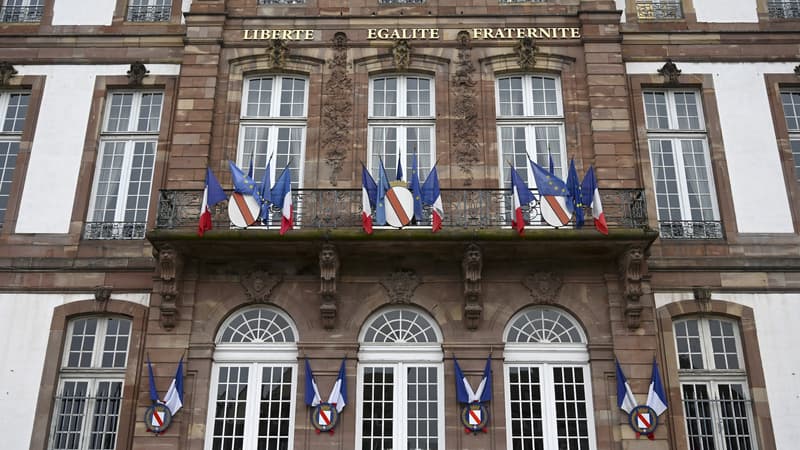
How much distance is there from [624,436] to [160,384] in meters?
7.82

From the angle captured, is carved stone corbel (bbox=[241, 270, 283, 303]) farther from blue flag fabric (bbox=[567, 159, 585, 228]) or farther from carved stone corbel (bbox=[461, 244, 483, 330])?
blue flag fabric (bbox=[567, 159, 585, 228])

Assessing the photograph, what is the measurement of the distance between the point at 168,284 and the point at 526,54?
26.8 feet

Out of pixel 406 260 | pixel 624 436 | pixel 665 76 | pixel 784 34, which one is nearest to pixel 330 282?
pixel 406 260

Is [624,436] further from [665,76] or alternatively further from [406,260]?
[665,76]

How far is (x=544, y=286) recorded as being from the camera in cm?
1538

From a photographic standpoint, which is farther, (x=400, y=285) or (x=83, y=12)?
(x=83, y=12)

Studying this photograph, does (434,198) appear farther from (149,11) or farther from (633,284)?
(149,11)

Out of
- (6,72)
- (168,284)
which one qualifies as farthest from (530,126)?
(6,72)

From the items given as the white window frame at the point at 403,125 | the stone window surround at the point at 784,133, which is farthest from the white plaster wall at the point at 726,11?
the white window frame at the point at 403,125

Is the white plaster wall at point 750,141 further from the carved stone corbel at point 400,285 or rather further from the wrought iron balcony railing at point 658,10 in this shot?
the carved stone corbel at point 400,285

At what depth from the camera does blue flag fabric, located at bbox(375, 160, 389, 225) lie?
49.0ft

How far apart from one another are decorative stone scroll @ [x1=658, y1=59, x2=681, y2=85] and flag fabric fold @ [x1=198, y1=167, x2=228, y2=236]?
897 centimetres

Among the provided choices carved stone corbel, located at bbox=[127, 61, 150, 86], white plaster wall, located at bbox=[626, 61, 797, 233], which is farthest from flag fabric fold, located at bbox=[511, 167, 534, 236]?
carved stone corbel, located at bbox=[127, 61, 150, 86]

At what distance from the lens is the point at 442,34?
57.4 feet
